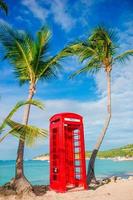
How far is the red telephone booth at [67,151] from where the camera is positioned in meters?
10.9

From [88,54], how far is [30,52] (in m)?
3.64

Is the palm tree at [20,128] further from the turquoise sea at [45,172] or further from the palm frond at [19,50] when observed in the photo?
the turquoise sea at [45,172]

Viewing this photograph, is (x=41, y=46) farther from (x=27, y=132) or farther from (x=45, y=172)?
(x=45, y=172)

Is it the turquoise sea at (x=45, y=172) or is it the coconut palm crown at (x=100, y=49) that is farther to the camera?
the turquoise sea at (x=45, y=172)

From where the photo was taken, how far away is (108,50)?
49.2 feet

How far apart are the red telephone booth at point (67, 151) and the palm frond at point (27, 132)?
1952 millimetres

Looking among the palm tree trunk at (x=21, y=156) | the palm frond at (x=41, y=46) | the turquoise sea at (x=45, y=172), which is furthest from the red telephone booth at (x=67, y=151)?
the turquoise sea at (x=45, y=172)

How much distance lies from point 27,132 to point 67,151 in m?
2.53

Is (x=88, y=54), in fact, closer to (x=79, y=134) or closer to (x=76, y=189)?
(x=79, y=134)

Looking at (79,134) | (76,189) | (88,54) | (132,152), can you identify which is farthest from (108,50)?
(132,152)

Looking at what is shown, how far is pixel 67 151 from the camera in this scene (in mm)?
11180

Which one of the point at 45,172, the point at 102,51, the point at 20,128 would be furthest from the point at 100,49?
the point at 45,172

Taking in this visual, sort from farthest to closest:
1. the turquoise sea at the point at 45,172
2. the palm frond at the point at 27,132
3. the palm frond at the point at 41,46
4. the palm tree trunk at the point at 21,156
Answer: the turquoise sea at the point at 45,172, the palm frond at the point at 41,46, the palm tree trunk at the point at 21,156, the palm frond at the point at 27,132

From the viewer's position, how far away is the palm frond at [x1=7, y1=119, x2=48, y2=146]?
28.4 feet
